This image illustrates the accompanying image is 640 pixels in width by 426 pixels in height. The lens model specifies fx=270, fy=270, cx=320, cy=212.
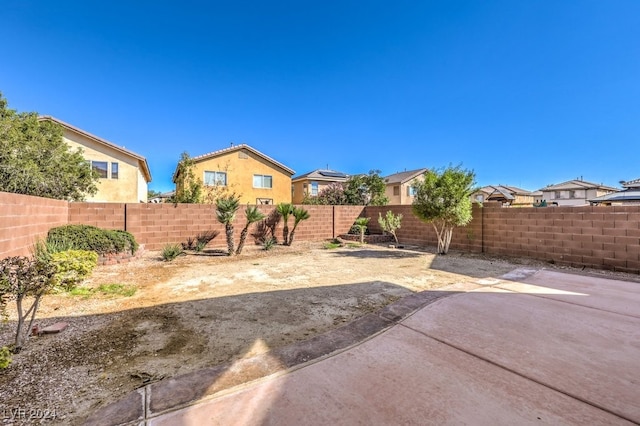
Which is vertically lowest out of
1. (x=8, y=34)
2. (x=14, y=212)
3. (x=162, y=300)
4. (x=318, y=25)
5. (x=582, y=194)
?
(x=162, y=300)

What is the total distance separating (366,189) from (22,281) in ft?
81.8

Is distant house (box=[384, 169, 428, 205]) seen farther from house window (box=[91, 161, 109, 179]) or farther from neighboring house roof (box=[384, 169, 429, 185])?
house window (box=[91, 161, 109, 179])

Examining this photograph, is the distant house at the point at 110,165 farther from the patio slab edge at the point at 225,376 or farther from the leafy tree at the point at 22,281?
the patio slab edge at the point at 225,376

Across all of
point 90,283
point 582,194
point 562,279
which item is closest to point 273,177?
point 90,283

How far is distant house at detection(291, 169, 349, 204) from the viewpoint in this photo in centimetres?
2982

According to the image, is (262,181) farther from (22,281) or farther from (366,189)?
(22,281)

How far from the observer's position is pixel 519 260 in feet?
27.3

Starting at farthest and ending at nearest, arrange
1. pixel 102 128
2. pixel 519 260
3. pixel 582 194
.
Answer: pixel 582 194 → pixel 102 128 → pixel 519 260

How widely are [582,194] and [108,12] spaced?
52424 mm

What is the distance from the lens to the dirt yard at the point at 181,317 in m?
2.29

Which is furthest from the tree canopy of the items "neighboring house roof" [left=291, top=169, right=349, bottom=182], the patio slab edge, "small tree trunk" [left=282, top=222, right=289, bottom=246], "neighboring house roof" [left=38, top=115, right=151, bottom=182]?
the patio slab edge

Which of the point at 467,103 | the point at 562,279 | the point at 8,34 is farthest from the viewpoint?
the point at 467,103

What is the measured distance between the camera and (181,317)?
385cm

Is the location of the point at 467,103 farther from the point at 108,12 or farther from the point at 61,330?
the point at 61,330
